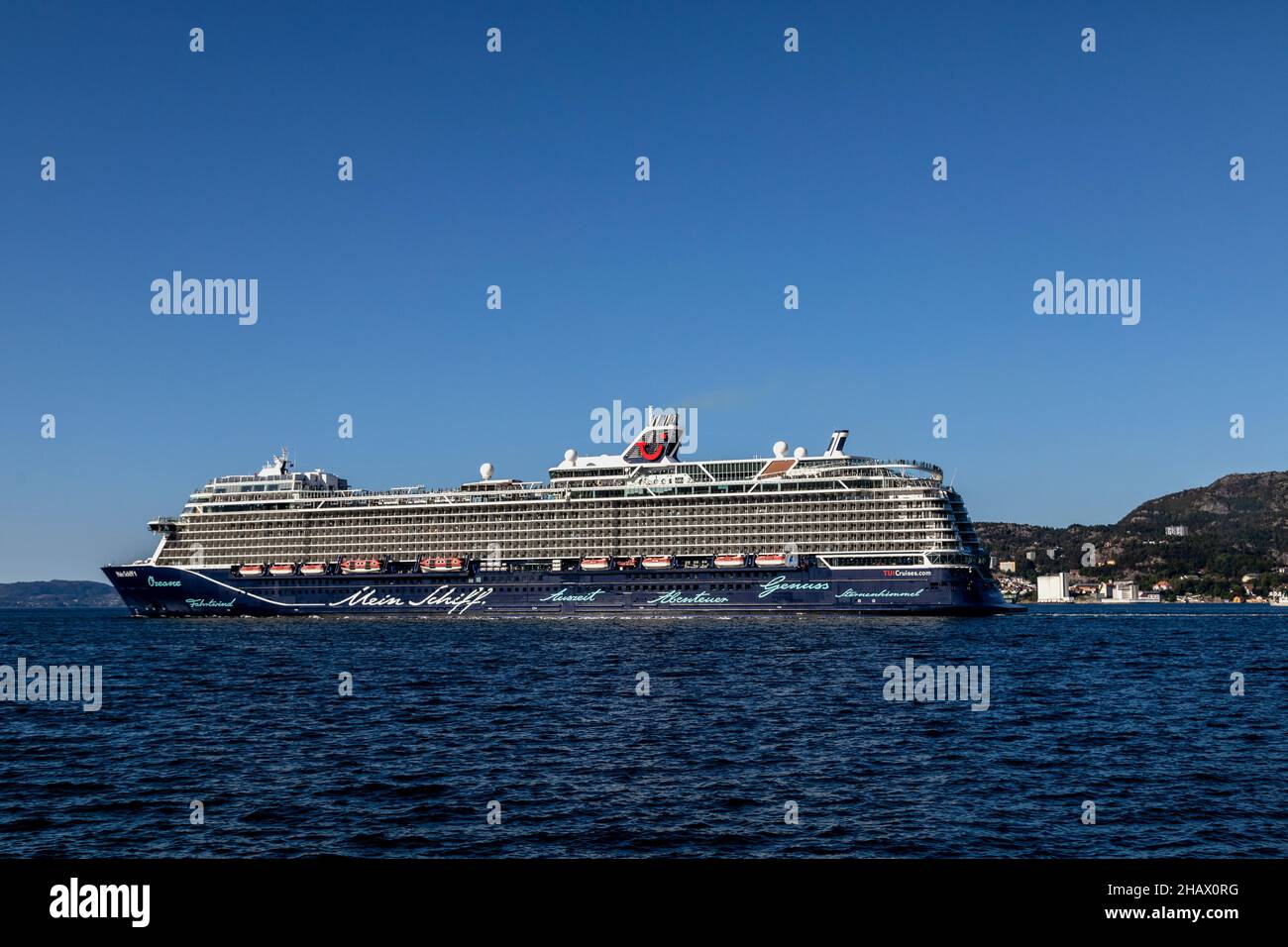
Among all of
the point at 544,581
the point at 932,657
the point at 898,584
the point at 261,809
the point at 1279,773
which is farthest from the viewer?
the point at 544,581

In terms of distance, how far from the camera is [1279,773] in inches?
1142

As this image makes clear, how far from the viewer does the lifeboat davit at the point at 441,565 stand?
12212cm

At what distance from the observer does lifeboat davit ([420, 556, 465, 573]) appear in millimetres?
122125

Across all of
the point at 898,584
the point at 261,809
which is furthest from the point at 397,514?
the point at 261,809

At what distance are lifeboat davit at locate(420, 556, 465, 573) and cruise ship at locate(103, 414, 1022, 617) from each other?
0.69ft

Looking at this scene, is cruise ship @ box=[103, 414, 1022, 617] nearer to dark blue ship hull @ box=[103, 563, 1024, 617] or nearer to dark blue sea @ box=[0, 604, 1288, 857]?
dark blue ship hull @ box=[103, 563, 1024, 617]

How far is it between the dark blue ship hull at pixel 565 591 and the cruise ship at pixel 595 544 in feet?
0.56

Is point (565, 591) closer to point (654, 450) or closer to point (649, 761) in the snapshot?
point (654, 450)

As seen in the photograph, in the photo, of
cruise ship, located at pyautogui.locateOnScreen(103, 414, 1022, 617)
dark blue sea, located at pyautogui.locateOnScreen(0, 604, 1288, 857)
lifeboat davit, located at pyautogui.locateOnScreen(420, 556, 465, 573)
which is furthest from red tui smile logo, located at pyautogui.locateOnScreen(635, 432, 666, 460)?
dark blue sea, located at pyautogui.locateOnScreen(0, 604, 1288, 857)

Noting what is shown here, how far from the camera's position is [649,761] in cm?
2956

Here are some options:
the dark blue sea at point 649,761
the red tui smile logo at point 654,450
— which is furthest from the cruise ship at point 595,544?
the dark blue sea at point 649,761
